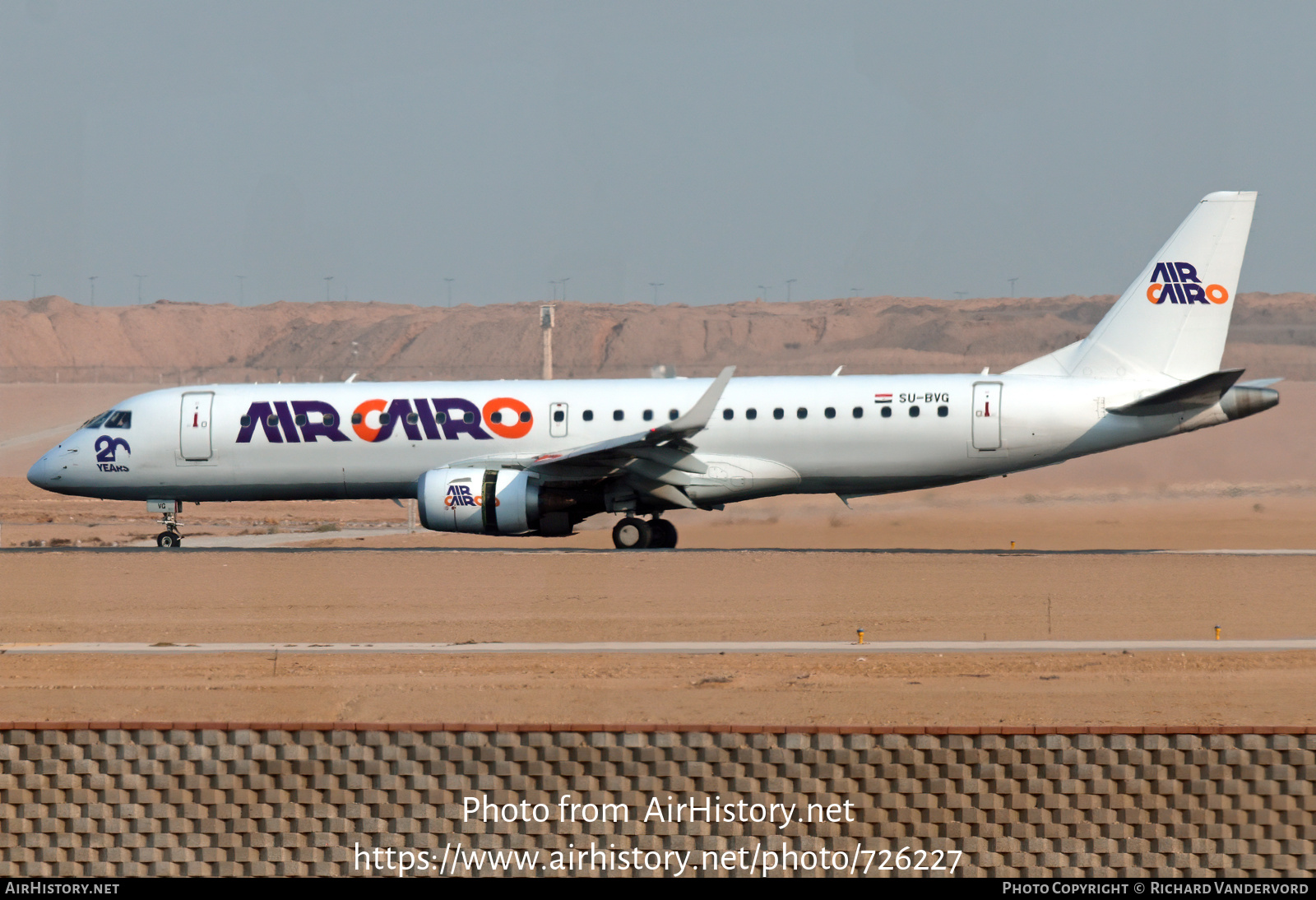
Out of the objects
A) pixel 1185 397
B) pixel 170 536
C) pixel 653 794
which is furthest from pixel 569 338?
pixel 653 794

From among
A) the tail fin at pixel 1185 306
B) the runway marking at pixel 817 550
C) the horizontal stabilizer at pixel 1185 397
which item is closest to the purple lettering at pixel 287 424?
the runway marking at pixel 817 550

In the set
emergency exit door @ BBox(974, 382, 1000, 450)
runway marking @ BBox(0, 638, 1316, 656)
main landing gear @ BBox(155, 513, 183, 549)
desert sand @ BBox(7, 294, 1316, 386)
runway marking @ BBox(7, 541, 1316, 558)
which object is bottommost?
runway marking @ BBox(0, 638, 1316, 656)

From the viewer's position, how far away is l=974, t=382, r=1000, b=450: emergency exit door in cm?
2684

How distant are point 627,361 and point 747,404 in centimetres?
6815

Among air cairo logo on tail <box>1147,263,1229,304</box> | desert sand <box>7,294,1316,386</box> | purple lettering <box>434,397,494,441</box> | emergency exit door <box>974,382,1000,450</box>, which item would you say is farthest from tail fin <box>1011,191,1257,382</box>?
desert sand <box>7,294,1316,386</box>

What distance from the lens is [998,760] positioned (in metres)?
6.58

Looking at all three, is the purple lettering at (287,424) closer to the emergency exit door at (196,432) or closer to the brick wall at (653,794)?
the emergency exit door at (196,432)

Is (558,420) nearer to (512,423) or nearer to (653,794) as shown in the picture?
(512,423)

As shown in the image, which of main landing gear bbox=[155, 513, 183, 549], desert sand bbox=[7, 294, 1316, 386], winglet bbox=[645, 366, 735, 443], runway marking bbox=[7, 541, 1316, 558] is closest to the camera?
winglet bbox=[645, 366, 735, 443]

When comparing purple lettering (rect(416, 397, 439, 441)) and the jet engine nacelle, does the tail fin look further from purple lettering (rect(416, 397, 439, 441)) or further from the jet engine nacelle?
purple lettering (rect(416, 397, 439, 441))

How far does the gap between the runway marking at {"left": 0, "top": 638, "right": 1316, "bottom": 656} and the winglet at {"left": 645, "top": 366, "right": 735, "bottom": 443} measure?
980 centimetres

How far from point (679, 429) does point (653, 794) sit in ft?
64.5

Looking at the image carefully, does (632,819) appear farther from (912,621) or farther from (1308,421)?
(1308,421)

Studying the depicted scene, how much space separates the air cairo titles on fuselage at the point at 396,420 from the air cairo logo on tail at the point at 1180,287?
12.1m
